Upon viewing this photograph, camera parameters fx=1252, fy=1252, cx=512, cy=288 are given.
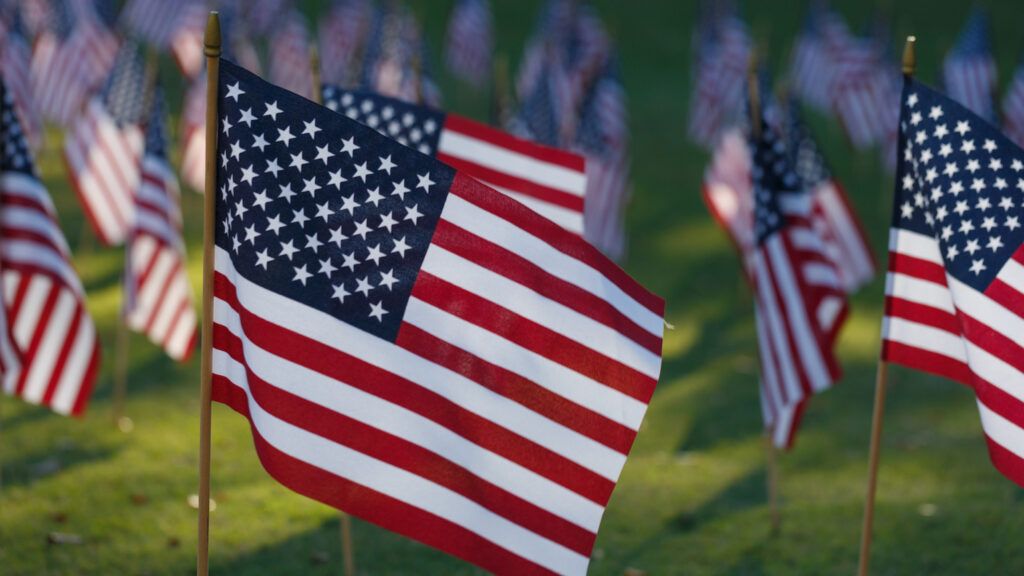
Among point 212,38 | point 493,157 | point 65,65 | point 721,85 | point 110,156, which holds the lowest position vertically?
point 65,65

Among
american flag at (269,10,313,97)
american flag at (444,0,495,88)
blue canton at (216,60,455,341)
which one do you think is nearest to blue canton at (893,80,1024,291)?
blue canton at (216,60,455,341)

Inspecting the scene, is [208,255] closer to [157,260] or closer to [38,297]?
[38,297]

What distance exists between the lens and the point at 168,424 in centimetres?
936

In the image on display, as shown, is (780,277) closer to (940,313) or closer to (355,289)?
(940,313)

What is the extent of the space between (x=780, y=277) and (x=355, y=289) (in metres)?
3.39

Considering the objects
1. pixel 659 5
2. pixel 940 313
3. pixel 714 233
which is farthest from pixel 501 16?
pixel 940 313

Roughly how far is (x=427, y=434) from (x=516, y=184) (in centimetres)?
304

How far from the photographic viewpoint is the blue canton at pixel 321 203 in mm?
4344

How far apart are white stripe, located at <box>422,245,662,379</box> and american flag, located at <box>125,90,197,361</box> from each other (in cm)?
490

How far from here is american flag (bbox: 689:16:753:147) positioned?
20.7 m

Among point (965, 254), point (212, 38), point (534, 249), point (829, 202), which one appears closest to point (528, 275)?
point (534, 249)

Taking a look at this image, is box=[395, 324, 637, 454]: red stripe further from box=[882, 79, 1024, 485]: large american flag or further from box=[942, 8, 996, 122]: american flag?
box=[942, 8, 996, 122]: american flag

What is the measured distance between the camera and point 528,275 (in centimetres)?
452

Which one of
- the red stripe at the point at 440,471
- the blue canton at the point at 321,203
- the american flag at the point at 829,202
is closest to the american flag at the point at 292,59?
the american flag at the point at 829,202
